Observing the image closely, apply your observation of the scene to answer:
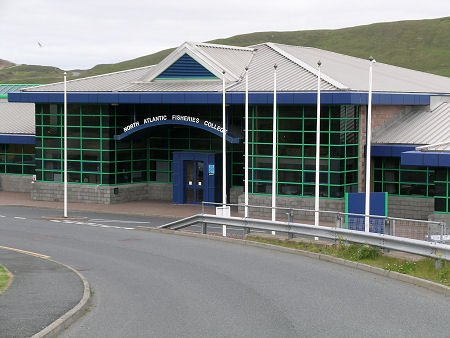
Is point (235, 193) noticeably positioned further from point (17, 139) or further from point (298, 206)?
point (17, 139)

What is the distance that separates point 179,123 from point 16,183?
1543 centimetres

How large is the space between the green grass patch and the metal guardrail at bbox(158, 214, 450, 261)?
8.02 m

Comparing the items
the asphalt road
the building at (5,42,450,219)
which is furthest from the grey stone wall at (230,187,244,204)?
the asphalt road

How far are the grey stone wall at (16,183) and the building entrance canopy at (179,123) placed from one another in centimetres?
1043

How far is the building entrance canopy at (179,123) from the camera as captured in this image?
124 ft

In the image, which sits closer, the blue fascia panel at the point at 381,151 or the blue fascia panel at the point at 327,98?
the blue fascia panel at the point at 327,98

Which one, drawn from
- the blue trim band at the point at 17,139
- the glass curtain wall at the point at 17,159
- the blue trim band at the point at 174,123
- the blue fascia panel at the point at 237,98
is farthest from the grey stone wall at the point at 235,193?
the glass curtain wall at the point at 17,159

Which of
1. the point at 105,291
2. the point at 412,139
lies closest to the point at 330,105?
the point at 412,139

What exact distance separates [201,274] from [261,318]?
16.8 ft

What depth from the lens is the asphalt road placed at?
1345cm

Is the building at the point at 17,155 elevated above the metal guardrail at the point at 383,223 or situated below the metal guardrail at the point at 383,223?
above

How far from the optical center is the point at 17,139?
48.2 metres

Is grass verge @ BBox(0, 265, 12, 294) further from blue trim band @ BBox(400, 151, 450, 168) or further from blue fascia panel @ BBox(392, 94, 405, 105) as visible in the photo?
blue fascia panel @ BBox(392, 94, 405, 105)

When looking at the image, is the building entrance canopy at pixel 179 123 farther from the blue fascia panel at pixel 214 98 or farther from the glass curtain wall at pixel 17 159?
the glass curtain wall at pixel 17 159
